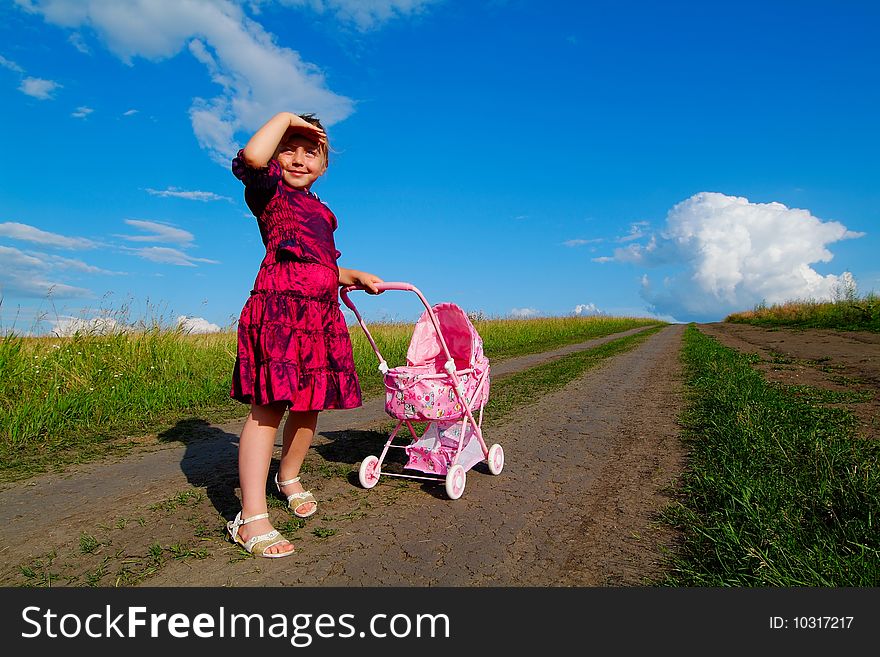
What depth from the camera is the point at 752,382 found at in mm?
7008

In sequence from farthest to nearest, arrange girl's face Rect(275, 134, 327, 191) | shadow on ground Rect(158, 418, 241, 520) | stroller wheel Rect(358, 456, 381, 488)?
stroller wheel Rect(358, 456, 381, 488)
shadow on ground Rect(158, 418, 241, 520)
girl's face Rect(275, 134, 327, 191)

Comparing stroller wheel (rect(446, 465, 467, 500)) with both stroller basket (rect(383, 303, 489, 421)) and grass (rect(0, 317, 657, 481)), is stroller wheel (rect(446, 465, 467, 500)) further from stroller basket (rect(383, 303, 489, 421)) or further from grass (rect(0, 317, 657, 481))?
grass (rect(0, 317, 657, 481))

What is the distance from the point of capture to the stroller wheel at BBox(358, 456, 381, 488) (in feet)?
11.9

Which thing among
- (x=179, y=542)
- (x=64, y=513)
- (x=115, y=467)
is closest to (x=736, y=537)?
(x=179, y=542)

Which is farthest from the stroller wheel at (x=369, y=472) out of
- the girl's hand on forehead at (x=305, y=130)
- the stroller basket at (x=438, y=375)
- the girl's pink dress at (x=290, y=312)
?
the girl's hand on forehead at (x=305, y=130)

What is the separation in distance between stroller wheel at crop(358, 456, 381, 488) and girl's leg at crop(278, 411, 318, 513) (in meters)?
0.46

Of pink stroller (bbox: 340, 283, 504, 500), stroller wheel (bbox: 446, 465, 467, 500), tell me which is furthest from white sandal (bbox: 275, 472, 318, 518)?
stroller wheel (bbox: 446, 465, 467, 500)

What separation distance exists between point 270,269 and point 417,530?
5.40ft

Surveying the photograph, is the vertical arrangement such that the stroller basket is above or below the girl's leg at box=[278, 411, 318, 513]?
above

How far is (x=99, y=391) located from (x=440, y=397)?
498 centimetres

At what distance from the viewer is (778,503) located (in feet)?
9.37

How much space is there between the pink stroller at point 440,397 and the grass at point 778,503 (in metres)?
1.35

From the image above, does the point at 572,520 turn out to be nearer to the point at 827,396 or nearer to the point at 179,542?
the point at 179,542

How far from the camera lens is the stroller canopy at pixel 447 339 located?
4055 millimetres
